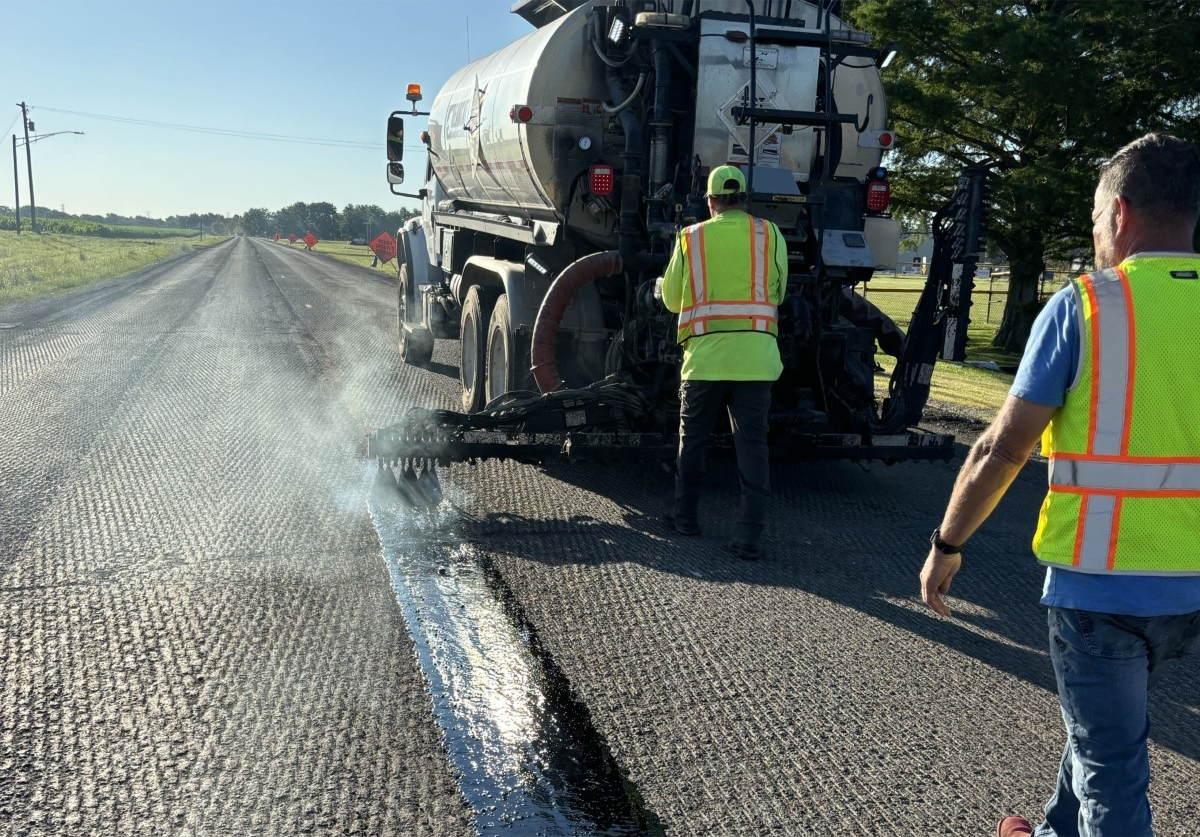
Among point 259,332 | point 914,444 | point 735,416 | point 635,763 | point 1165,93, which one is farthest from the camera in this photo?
point 259,332

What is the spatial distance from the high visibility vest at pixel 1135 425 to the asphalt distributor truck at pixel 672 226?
4182 millimetres

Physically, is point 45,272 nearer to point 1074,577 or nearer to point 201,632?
point 201,632

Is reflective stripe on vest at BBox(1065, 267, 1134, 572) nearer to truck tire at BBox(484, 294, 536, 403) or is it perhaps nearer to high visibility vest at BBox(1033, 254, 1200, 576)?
high visibility vest at BBox(1033, 254, 1200, 576)

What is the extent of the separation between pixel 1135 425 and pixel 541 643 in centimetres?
251

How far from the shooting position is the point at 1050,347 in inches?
92.6

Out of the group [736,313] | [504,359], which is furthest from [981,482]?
[504,359]

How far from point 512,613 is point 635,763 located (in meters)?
1.37

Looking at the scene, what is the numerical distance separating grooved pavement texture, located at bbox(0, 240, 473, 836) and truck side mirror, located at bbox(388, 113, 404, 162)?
429 centimetres

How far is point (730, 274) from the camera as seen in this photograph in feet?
18.7

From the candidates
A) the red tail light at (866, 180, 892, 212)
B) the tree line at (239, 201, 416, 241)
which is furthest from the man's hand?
the tree line at (239, 201, 416, 241)

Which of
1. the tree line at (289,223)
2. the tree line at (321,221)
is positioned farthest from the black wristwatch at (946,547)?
the tree line at (321,221)

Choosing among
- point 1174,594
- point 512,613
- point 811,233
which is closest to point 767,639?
point 512,613

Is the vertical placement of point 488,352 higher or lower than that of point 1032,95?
lower

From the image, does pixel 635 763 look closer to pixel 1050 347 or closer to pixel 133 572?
pixel 1050 347
